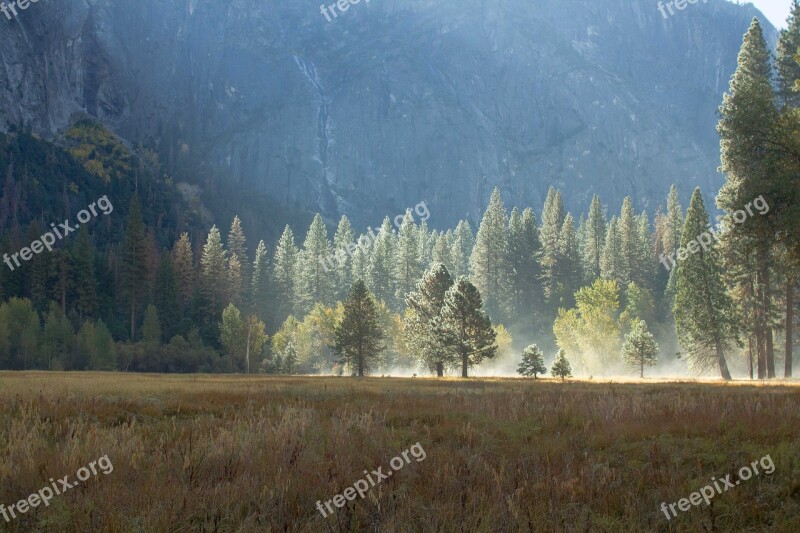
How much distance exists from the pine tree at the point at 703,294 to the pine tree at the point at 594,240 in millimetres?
56397

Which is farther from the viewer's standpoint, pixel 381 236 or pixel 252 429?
pixel 381 236

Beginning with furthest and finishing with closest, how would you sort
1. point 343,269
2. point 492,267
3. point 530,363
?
1. point 343,269
2. point 492,267
3. point 530,363

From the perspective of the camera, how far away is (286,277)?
10200 centimetres

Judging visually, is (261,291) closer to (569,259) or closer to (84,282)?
(84,282)

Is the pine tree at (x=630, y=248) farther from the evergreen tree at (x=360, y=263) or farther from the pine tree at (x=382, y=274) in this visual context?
the evergreen tree at (x=360, y=263)

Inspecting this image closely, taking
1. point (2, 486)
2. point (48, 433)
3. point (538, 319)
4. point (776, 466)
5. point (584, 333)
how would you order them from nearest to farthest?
point (2, 486) < point (776, 466) < point (48, 433) < point (584, 333) < point (538, 319)

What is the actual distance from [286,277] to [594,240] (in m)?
58.2

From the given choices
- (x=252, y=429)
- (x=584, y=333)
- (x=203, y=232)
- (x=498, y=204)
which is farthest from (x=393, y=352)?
(x=203, y=232)

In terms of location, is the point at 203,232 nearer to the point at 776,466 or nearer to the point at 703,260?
the point at 703,260

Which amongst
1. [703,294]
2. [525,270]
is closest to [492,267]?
[525,270]

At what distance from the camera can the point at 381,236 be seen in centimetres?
10762

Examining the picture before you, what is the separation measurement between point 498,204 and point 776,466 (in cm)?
10470

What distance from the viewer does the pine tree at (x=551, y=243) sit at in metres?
98.1

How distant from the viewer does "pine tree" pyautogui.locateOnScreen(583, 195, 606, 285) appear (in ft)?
334
